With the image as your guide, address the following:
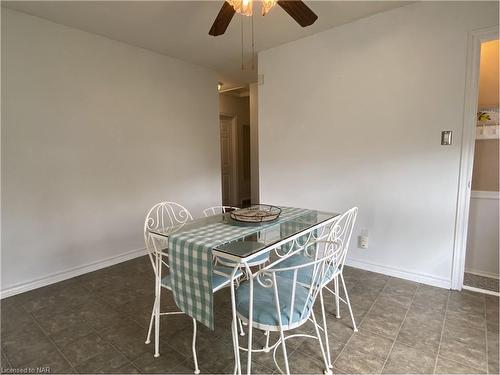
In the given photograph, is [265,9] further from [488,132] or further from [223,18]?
[488,132]

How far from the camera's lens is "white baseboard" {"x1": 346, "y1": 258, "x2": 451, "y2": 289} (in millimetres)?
Result: 2432

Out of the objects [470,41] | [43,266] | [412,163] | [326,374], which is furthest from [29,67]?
[470,41]

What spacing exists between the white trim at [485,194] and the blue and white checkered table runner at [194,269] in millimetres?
2374

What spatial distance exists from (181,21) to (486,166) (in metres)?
3.17

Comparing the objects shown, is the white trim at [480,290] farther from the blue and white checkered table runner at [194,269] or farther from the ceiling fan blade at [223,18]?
the ceiling fan blade at [223,18]

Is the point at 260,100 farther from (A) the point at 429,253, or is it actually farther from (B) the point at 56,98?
(A) the point at 429,253

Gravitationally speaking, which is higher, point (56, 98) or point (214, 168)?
point (56, 98)

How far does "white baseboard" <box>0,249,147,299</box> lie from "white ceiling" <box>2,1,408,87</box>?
2374mm

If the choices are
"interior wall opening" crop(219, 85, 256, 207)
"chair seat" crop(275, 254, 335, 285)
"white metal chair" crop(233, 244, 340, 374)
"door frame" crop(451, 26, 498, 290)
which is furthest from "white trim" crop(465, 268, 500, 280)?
"interior wall opening" crop(219, 85, 256, 207)

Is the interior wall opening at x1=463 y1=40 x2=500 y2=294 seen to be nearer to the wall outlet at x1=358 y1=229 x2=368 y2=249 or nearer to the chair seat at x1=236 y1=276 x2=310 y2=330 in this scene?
the wall outlet at x1=358 y1=229 x2=368 y2=249

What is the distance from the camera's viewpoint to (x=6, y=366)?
1.60m

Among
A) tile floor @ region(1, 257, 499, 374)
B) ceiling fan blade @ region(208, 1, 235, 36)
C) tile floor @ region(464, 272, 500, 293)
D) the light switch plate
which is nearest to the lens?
tile floor @ region(1, 257, 499, 374)

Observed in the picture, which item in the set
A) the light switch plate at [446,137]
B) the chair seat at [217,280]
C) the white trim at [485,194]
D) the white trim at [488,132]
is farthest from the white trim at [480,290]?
the chair seat at [217,280]

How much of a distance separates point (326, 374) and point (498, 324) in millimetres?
1368
